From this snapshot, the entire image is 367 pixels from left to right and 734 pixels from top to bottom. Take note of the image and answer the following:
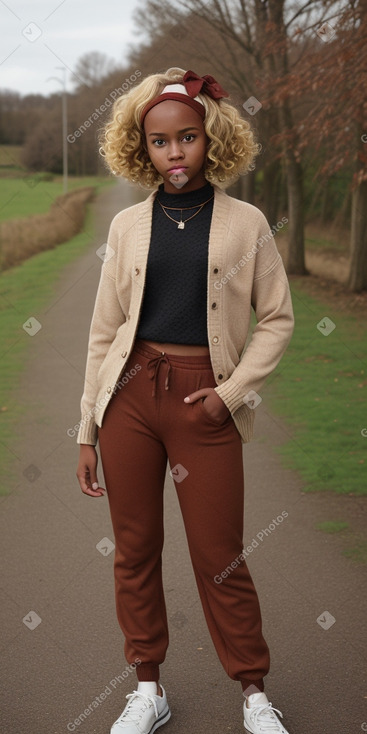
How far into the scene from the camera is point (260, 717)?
9.48ft

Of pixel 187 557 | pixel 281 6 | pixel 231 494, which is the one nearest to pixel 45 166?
pixel 281 6

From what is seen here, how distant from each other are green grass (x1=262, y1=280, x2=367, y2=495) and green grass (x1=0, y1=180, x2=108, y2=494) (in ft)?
6.28

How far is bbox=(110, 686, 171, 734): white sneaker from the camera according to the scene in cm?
291

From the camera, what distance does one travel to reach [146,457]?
9.27ft

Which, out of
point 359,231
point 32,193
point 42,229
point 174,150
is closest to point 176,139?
point 174,150

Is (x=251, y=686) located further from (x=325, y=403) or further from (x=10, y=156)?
(x=10, y=156)

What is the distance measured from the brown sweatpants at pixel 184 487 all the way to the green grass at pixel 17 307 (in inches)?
105

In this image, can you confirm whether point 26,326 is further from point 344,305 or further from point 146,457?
point 146,457

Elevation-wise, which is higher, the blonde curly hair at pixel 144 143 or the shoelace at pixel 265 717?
the blonde curly hair at pixel 144 143

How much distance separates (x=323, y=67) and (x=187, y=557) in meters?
8.28

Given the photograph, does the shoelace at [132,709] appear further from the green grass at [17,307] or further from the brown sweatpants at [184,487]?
the green grass at [17,307]

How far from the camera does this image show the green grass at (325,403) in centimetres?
582

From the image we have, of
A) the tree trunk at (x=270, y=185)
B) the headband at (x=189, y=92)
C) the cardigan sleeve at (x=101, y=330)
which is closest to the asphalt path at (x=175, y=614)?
the cardigan sleeve at (x=101, y=330)

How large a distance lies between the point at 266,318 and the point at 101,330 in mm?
523
